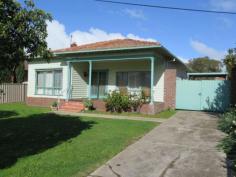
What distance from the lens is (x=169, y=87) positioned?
17.6m

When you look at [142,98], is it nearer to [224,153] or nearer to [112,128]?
[112,128]

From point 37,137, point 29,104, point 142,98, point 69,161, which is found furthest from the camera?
point 29,104

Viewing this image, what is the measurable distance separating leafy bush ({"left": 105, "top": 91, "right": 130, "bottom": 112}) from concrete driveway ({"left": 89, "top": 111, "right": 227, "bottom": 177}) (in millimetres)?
6195

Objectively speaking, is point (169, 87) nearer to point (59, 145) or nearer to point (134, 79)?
point (134, 79)

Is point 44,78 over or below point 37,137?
over

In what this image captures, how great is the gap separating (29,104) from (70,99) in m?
3.69

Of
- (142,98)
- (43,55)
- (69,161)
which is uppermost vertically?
(43,55)

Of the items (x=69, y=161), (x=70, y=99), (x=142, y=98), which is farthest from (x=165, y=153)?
(x=70, y=99)

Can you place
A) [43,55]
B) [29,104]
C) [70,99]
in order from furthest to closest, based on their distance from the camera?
1. [29,104]
2. [70,99]
3. [43,55]

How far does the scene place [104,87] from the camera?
64.4 feet

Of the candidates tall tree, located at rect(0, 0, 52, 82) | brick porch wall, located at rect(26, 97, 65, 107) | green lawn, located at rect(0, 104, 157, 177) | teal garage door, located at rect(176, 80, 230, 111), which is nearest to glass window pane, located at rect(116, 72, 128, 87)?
teal garage door, located at rect(176, 80, 230, 111)

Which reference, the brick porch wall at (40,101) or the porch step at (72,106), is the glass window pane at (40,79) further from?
the porch step at (72,106)

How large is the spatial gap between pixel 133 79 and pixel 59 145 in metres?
11.4

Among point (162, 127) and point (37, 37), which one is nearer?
point (37, 37)
